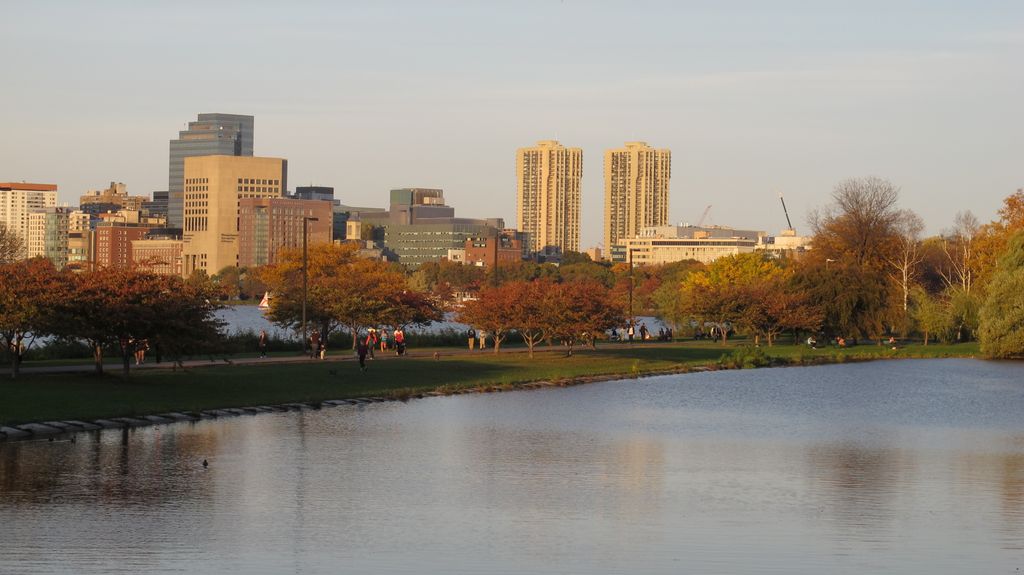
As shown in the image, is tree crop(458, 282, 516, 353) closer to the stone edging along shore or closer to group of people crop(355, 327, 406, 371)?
group of people crop(355, 327, 406, 371)

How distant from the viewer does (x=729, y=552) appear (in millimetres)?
20000

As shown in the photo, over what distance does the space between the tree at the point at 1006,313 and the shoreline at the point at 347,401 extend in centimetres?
887

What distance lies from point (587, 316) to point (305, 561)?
1877 inches

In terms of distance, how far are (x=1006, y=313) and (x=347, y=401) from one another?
49.4 meters

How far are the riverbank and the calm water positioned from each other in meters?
2.32

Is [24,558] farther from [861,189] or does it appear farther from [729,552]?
[861,189]

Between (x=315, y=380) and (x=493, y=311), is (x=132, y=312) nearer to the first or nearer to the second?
(x=315, y=380)

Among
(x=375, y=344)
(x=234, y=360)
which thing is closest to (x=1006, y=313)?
(x=375, y=344)

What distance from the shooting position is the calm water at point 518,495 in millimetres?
19438

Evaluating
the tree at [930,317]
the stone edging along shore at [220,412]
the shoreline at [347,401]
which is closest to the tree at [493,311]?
the shoreline at [347,401]

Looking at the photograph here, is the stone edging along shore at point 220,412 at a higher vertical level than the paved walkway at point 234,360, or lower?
lower

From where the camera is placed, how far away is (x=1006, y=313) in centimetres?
7900

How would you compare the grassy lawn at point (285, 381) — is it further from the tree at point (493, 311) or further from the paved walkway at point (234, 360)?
the tree at point (493, 311)

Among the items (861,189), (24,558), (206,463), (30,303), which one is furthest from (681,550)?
(861,189)
